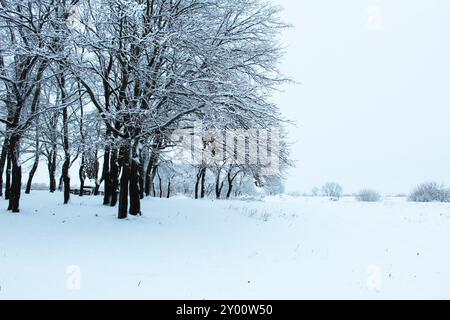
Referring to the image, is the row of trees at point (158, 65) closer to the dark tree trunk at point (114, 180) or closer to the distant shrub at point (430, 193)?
the dark tree trunk at point (114, 180)

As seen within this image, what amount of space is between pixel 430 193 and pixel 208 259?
Result: 198ft

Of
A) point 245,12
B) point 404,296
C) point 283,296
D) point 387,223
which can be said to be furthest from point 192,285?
point 387,223

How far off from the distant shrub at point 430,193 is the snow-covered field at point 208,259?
50.1 meters

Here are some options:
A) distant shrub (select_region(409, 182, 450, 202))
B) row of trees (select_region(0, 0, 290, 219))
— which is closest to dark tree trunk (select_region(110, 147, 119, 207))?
row of trees (select_region(0, 0, 290, 219))

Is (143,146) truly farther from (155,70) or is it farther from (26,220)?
(26,220)

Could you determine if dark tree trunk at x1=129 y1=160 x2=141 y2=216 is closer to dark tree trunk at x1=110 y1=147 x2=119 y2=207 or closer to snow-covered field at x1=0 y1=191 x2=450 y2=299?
snow-covered field at x1=0 y1=191 x2=450 y2=299

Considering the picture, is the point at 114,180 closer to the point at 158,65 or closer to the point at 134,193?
the point at 134,193

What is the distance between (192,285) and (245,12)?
1073cm

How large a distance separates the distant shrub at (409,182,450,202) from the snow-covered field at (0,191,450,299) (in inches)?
1972

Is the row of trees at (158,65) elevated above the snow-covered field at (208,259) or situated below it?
above

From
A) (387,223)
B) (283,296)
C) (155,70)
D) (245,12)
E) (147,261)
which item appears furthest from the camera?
(387,223)

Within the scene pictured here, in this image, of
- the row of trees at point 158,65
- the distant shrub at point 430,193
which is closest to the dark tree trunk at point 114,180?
the row of trees at point 158,65

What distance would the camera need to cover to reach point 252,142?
1255 cm

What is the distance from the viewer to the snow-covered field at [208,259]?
5.75 metres
